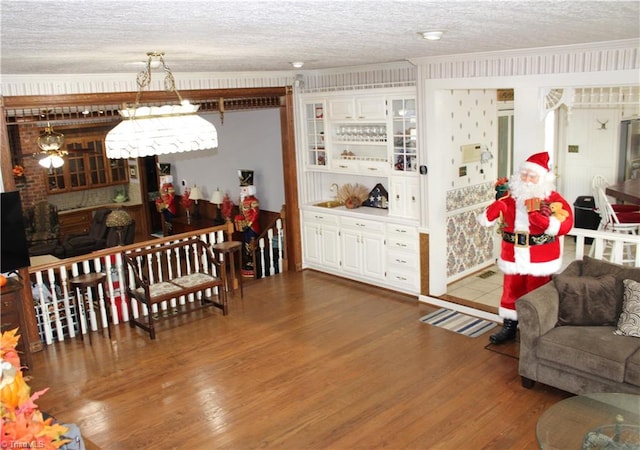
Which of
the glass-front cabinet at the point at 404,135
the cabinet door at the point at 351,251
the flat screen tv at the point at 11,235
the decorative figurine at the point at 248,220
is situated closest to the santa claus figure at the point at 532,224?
the glass-front cabinet at the point at 404,135

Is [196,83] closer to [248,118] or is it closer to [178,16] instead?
[248,118]

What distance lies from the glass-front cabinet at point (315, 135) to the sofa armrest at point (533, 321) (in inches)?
149

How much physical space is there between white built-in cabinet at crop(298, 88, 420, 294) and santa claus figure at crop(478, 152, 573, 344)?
1550mm

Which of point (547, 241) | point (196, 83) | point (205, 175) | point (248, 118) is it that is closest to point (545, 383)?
point (547, 241)

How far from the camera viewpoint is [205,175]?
10406 millimetres

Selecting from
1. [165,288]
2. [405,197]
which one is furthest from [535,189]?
[165,288]

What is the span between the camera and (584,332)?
4383 mm

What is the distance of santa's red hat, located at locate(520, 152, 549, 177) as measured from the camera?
495cm

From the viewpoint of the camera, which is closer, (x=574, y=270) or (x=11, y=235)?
(x=574, y=270)

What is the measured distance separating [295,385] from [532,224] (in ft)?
7.71

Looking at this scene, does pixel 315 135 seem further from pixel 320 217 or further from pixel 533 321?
pixel 533 321

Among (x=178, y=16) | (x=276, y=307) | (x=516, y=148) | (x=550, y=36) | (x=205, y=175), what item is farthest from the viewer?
(x=205, y=175)

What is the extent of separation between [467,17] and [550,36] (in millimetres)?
1442

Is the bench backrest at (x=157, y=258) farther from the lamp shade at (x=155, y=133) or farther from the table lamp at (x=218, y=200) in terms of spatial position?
the lamp shade at (x=155, y=133)
